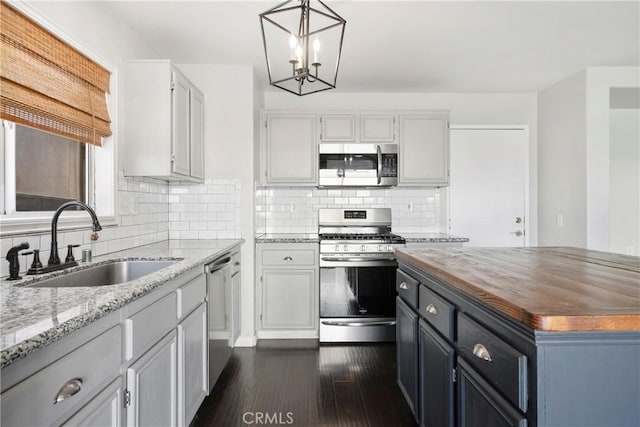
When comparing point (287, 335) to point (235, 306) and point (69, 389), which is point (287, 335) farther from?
point (69, 389)

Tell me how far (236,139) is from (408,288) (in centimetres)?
217

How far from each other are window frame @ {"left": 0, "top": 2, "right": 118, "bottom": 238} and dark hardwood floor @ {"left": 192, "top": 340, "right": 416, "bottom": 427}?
1.37m

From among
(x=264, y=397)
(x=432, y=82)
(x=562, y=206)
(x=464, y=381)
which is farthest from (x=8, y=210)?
(x=562, y=206)

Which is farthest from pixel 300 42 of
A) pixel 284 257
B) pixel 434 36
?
pixel 284 257

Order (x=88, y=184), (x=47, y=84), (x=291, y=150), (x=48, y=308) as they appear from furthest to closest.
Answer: (x=291, y=150) < (x=88, y=184) < (x=47, y=84) < (x=48, y=308)

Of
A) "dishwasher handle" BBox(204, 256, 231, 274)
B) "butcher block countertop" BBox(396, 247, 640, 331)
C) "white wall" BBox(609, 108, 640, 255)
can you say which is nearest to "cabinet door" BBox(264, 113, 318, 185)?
"dishwasher handle" BBox(204, 256, 231, 274)

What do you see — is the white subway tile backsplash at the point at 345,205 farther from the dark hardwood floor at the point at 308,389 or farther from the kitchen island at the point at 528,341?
the kitchen island at the point at 528,341

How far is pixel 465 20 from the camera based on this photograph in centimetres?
254

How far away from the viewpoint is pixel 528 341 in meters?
0.91

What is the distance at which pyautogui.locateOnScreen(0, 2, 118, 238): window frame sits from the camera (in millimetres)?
1604

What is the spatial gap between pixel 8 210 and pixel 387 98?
359cm

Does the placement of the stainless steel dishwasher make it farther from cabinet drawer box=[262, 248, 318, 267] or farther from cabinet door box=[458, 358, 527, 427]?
cabinet door box=[458, 358, 527, 427]

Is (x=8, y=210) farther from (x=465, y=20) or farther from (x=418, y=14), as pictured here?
(x=465, y=20)

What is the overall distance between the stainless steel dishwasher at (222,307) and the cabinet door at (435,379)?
4.30 ft
